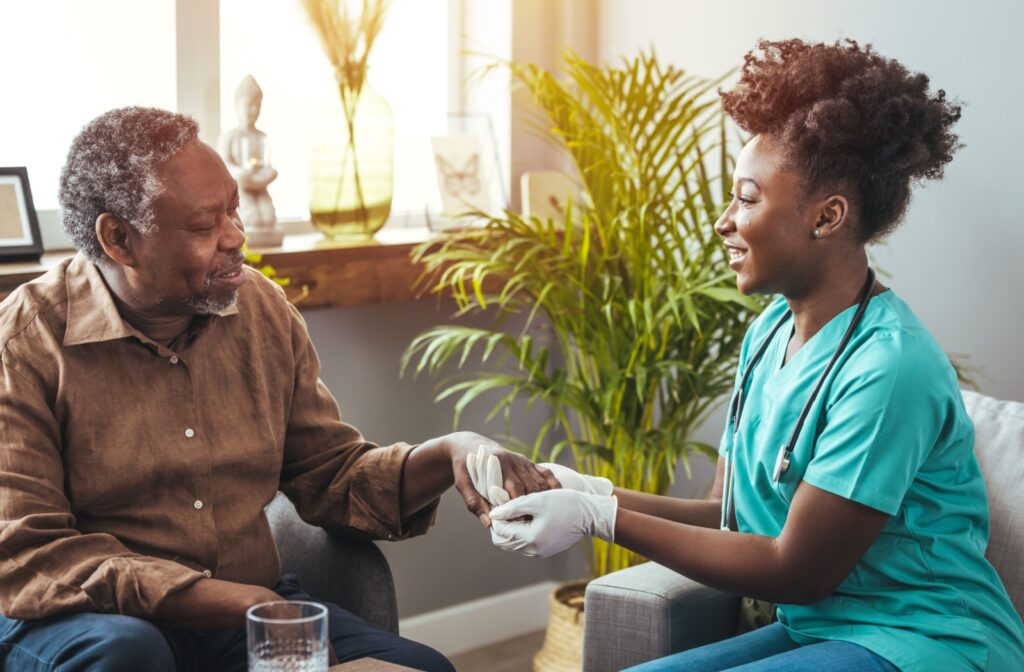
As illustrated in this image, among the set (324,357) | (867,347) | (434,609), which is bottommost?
(434,609)

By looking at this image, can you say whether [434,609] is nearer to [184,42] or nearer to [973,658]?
[184,42]

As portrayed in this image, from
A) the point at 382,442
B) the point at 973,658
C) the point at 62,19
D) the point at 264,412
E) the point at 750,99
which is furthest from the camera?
the point at 382,442

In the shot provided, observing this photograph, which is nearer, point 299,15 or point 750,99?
point 750,99

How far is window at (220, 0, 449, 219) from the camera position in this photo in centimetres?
281

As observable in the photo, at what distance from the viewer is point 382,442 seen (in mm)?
2959

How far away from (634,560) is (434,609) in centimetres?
62

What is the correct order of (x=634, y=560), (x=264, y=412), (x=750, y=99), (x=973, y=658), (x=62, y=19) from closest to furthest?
(x=973, y=658)
(x=750, y=99)
(x=264, y=412)
(x=62, y=19)
(x=634, y=560)

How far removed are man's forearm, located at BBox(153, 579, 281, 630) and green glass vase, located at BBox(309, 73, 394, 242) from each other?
4.21 feet

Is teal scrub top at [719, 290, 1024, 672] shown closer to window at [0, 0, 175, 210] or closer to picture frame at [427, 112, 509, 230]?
picture frame at [427, 112, 509, 230]

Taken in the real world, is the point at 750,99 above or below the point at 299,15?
below

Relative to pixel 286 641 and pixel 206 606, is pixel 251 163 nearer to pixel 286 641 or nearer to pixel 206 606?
pixel 206 606

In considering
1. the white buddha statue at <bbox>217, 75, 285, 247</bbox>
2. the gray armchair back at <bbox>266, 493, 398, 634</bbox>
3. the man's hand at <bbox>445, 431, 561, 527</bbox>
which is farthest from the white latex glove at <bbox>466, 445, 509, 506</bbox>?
the white buddha statue at <bbox>217, 75, 285, 247</bbox>

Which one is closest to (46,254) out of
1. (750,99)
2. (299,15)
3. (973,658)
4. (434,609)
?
(299,15)


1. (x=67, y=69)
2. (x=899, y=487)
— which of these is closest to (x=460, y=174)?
(x=67, y=69)
